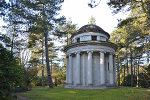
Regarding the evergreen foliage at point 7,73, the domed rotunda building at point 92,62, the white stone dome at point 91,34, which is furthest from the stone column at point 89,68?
the evergreen foliage at point 7,73

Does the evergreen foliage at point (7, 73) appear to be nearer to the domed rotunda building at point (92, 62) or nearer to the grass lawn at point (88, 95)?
the grass lawn at point (88, 95)

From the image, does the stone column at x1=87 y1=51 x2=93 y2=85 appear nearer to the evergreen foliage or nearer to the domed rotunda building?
the domed rotunda building

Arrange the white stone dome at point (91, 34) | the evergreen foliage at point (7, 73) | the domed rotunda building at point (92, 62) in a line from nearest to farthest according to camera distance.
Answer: the evergreen foliage at point (7, 73) < the domed rotunda building at point (92, 62) < the white stone dome at point (91, 34)

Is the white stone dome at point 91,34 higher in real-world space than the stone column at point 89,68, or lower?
higher

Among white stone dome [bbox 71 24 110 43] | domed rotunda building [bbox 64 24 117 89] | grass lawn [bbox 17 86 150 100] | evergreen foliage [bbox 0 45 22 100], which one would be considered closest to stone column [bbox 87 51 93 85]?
domed rotunda building [bbox 64 24 117 89]

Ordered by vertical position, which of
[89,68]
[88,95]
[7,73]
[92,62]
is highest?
[92,62]

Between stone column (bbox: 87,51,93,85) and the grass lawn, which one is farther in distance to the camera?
stone column (bbox: 87,51,93,85)

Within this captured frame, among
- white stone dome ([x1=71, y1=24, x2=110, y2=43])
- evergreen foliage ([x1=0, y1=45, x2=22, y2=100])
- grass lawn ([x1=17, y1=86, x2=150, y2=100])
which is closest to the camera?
evergreen foliage ([x1=0, y1=45, x2=22, y2=100])

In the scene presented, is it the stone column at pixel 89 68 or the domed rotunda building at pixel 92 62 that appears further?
the domed rotunda building at pixel 92 62

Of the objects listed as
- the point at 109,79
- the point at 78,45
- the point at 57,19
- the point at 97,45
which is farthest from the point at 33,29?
the point at 109,79

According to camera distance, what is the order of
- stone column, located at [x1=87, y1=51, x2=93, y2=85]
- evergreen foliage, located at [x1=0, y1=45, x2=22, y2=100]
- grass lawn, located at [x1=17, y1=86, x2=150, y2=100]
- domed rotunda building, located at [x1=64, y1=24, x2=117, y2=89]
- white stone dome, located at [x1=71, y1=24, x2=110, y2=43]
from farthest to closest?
white stone dome, located at [x1=71, y1=24, x2=110, y2=43], domed rotunda building, located at [x1=64, y1=24, x2=117, y2=89], stone column, located at [x1=87, y1=51, x2=93, y2=85], grass lawn, located at [x1=17, y1=86, x2=150, y2=100], evergreen foliage, located at [x1=0, y1=45, x2=22, y2=100]

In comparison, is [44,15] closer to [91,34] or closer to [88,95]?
[91,34]

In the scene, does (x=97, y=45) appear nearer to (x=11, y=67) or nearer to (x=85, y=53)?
(x=85, y=53)

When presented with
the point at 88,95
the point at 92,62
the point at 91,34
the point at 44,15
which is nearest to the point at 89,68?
the point at 92,62
